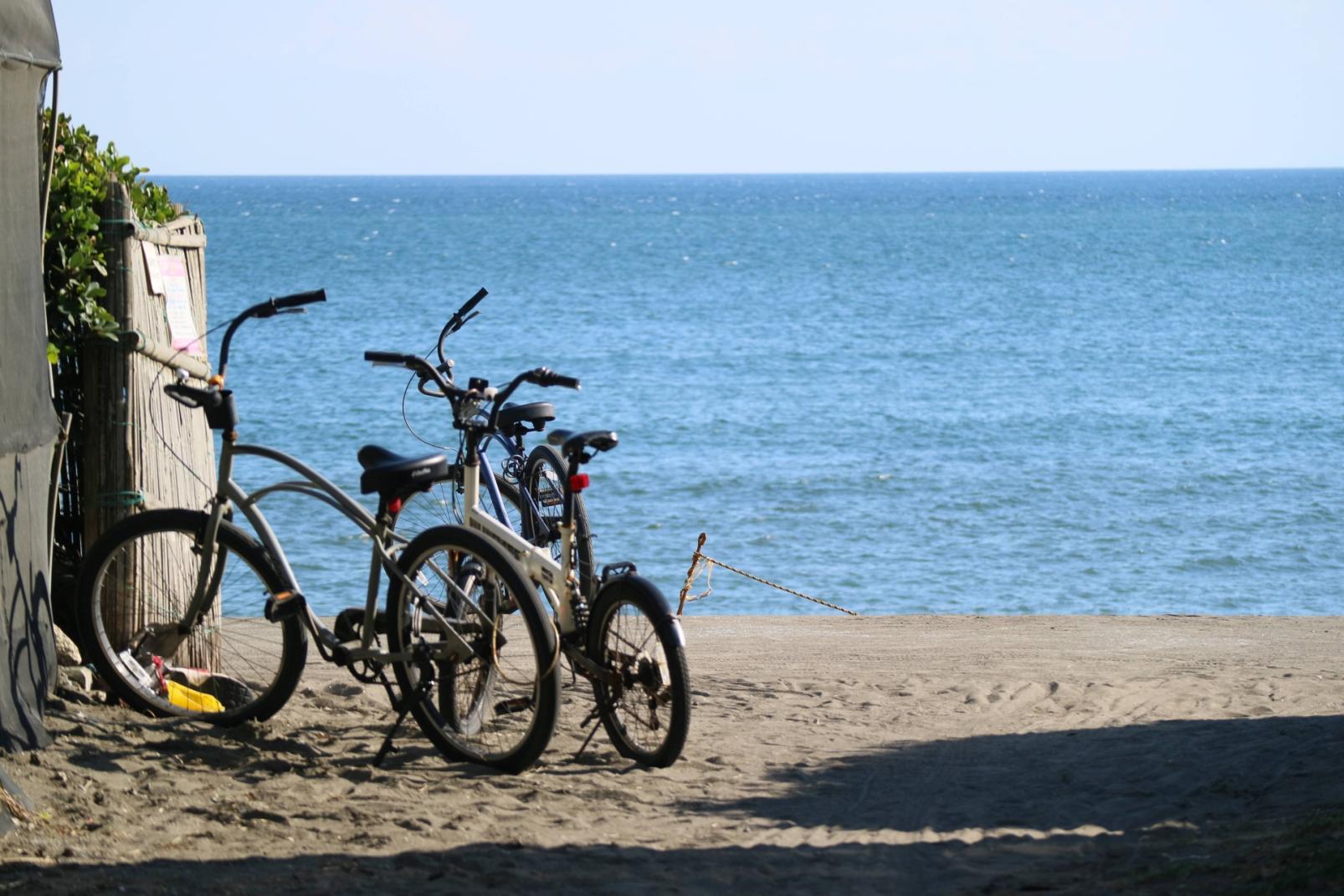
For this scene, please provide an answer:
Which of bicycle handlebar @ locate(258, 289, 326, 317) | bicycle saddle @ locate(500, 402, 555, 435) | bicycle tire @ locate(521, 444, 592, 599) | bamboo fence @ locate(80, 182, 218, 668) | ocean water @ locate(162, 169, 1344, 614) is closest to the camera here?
bicycle handlebar @ locate(258, 289, 326, 317)

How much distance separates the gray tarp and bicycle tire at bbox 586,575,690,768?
6.25ft

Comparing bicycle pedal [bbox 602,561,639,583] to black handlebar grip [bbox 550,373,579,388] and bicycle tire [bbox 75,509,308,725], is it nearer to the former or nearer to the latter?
black handlebar grip [bbox 550,373,579,388]

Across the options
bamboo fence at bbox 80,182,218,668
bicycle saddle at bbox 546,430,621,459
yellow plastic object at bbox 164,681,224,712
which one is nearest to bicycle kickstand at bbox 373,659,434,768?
yellow plastic object at bbox 164,681,224,712

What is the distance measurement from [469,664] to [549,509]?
4.35 ft

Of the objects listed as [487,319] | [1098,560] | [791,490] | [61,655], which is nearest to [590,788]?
[61,655]

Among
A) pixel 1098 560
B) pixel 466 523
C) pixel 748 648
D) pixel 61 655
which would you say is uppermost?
pixel 466 523

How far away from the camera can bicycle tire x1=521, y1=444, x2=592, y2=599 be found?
6207 millimetres

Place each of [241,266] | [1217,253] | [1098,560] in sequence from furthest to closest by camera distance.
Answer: [1217,253] < [241,266] < [1098,560]

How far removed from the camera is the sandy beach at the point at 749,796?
14.2 ft

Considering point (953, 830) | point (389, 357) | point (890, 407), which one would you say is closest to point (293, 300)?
point (389, 357)

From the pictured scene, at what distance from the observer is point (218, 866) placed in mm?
4312

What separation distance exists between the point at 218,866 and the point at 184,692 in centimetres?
165

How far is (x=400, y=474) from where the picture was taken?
5176 mm

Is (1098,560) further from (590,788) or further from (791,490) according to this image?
(590,788)
